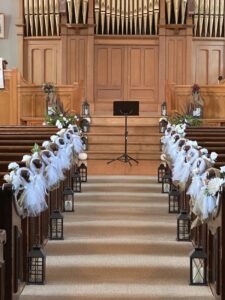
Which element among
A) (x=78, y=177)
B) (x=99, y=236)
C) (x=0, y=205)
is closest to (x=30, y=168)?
(x=0, y=205)

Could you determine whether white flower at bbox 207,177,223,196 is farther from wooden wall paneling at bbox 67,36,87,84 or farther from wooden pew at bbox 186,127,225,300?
wooden wall paneling at bbox 67,36,87,84

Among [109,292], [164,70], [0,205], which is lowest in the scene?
[109,292]

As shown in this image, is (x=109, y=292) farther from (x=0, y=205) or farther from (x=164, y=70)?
(x=164, y=70)

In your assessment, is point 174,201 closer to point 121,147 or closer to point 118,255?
point 118,255

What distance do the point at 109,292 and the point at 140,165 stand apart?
22.0 ft

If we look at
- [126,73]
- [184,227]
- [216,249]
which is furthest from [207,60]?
[216,249]

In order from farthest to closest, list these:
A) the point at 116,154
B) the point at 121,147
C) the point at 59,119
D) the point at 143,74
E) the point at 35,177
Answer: the point at 143,74 → the point at 121,147 → the point at 116,154 → the point at 59,119 → the point at 35,177

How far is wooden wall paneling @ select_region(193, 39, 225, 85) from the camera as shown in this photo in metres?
15.2

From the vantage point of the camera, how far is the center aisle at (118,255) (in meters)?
4.92

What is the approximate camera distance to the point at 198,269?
5.11m

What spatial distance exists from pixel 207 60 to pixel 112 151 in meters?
3.98

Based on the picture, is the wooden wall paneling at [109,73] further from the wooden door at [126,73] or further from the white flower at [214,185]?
the white flower at [214,185]

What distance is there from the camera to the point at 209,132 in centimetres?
948

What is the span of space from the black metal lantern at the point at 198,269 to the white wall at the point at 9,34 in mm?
11062
